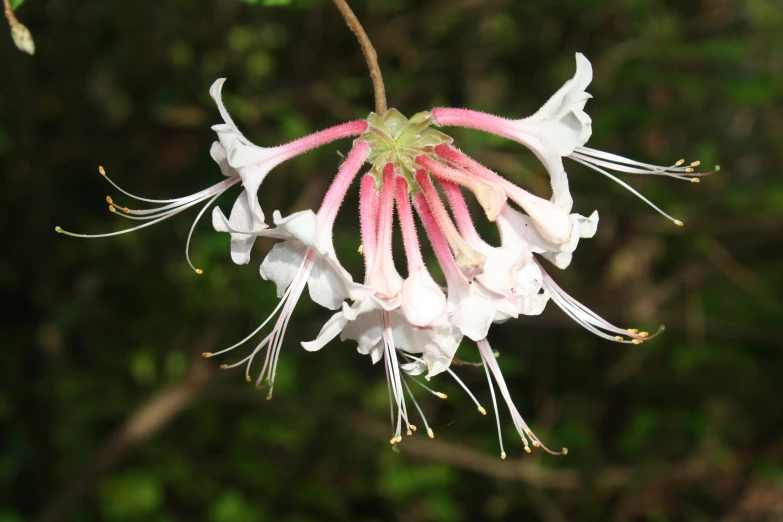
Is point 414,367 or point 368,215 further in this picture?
point 414,367

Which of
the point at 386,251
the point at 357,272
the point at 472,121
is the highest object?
the point at 357,272

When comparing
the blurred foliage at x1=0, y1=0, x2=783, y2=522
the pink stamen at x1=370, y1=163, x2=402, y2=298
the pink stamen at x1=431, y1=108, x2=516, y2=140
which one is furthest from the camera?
the blurred foliage at x1=0, y1=0, x2=783, y2=522

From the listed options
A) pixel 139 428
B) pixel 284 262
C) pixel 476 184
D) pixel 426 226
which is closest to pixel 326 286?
pixel 284 262

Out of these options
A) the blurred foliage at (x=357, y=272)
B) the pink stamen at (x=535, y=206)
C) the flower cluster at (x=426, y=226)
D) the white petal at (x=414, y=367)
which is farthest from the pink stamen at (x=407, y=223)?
the blurred foliage at (x=357, y=272)

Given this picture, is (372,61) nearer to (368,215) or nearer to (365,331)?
(368,215)

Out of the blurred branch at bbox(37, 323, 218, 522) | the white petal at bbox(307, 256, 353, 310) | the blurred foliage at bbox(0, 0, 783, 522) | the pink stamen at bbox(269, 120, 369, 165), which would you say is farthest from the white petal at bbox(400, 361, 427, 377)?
the blurred branch at bbox(37, 323, 218, 522)

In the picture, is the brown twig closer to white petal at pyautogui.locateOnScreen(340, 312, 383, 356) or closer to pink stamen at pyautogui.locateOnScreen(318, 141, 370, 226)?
pink stamen at pyautogui.locateOnScreen(318, 141, 370, 226)

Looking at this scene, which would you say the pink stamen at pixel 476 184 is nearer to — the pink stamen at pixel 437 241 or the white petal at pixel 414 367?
the pink stamen at pixel 437 241
